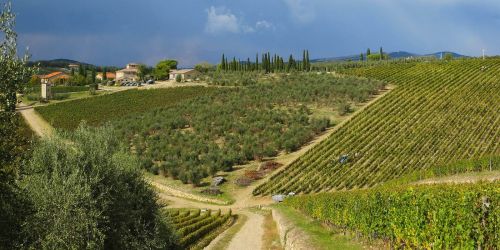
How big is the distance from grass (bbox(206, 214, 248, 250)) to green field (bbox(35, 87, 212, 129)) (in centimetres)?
5500

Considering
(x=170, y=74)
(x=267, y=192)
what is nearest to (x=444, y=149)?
(x=267, y=192)

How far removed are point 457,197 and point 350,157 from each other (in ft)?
141

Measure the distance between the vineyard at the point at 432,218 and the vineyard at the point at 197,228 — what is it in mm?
11004

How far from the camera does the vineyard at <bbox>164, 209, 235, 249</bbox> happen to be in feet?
100

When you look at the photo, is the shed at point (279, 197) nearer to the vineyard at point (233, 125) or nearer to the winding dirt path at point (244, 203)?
Answer: the winding dirt path at point (244, 203)

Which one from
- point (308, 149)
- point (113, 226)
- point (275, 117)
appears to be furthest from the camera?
point (275, 117)

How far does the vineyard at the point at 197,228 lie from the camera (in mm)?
30625

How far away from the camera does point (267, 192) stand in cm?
5400

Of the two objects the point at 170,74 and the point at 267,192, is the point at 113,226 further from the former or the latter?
the point at 170,74

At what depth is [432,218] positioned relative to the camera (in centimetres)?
1869

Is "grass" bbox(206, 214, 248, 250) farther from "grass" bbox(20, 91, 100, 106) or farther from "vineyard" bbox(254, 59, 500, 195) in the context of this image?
"grass" bbox(20, 91, 100, 106)

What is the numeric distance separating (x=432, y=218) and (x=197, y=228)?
2083 cm

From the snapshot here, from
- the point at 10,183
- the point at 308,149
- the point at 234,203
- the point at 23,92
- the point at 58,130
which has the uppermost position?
the point at 23,92

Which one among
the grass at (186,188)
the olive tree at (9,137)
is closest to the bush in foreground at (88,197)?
the olive tree at (9,137)
